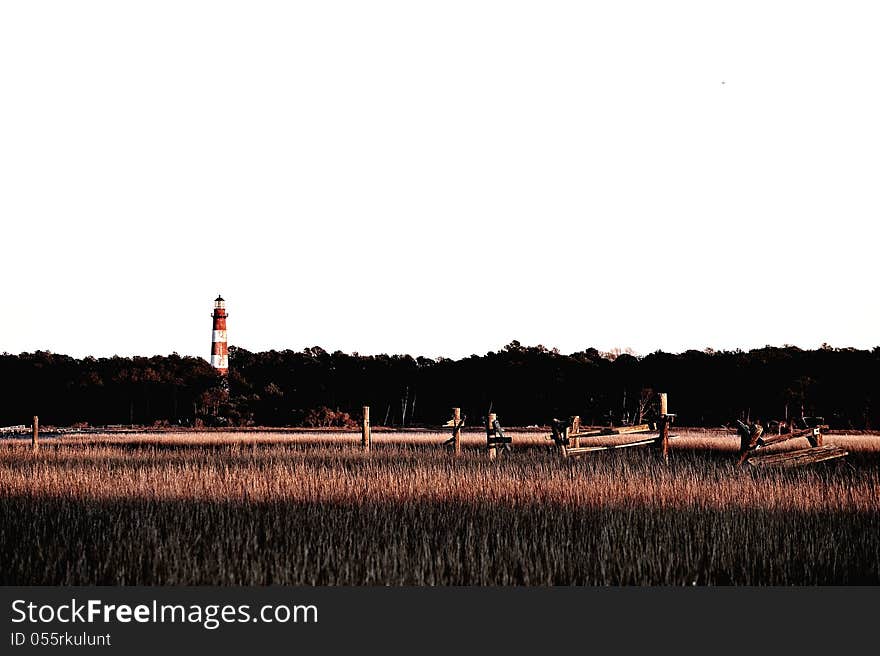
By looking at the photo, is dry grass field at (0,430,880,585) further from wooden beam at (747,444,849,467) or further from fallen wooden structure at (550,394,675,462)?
fallen wooden structure at (550,394,675,462)

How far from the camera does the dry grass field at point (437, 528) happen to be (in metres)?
10.8

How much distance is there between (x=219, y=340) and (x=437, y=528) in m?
55.9

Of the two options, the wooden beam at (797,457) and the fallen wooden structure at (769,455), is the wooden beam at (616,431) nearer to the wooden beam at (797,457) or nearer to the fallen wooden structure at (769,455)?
the fallen wooden structure at (769,455)

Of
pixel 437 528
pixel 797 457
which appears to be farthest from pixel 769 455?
pixel 437 528

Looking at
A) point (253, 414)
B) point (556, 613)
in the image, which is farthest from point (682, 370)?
point (556, 613)

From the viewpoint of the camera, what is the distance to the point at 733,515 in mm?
14250

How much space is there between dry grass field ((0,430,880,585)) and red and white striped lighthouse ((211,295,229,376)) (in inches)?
1781

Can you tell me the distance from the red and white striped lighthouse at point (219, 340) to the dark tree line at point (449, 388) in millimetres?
1036

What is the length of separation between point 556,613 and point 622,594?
80 centimetres

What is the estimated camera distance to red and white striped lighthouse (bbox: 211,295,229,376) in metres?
66.3

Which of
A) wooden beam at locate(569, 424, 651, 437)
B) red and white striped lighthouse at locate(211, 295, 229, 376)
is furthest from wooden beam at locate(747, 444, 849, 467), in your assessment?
red and white striped lighthouse at locate(211, 295, 229, 376)

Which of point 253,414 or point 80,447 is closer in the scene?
point 80,447

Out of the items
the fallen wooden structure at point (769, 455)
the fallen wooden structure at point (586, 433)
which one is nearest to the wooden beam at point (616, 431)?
the fallen wooden structure at point (586, 433)

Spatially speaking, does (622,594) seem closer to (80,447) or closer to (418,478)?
(418,478)
